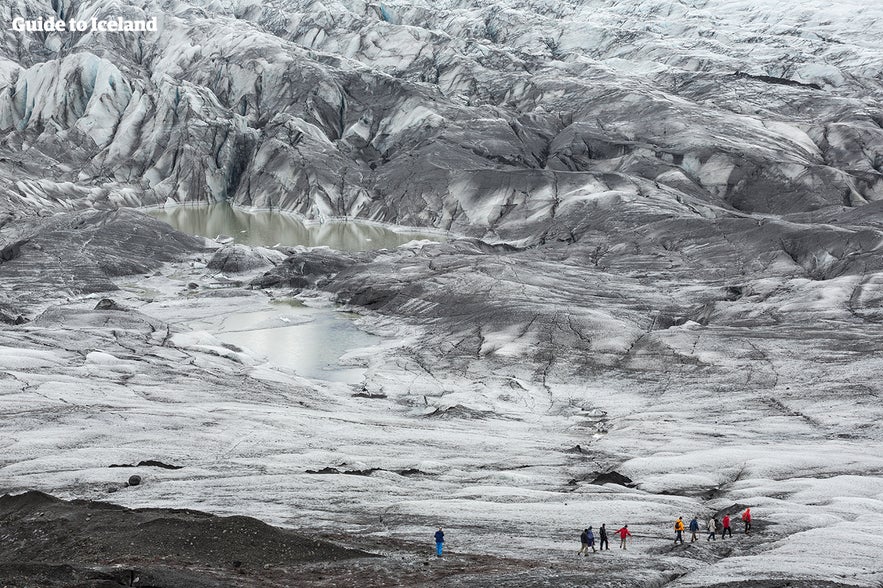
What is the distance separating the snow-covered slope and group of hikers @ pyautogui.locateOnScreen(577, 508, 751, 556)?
71042mm

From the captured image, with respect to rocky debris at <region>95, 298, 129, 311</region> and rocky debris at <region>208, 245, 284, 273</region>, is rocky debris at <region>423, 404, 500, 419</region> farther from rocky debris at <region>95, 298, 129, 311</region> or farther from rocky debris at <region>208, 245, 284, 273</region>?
→ rocky debris at <region>208, 245, 284, 273</region>

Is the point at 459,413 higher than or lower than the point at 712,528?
lower

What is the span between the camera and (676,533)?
81.3 feet

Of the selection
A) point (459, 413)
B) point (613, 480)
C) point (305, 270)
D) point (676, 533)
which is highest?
point (676, 533)

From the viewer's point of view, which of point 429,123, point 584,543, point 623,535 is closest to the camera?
point 584,543

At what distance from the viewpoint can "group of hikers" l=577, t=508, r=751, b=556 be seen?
2323 cm

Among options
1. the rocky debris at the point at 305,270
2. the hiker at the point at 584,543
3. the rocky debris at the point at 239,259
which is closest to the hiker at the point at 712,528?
the hiker at the point at 584,543

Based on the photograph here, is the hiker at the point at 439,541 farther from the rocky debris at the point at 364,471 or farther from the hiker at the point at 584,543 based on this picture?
the rocky debris at the point at 364,471

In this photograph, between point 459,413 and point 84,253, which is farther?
point 84,253

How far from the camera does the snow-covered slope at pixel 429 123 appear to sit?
359 ft

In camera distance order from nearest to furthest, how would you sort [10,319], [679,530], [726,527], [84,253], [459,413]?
[679,530]
[726,527]
[459,413]
[10,319]
[84,253]

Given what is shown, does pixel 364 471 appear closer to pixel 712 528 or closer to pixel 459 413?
pixel 712 528

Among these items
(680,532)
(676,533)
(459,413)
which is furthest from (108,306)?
(680,532)

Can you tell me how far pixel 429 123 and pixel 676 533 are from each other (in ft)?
369
